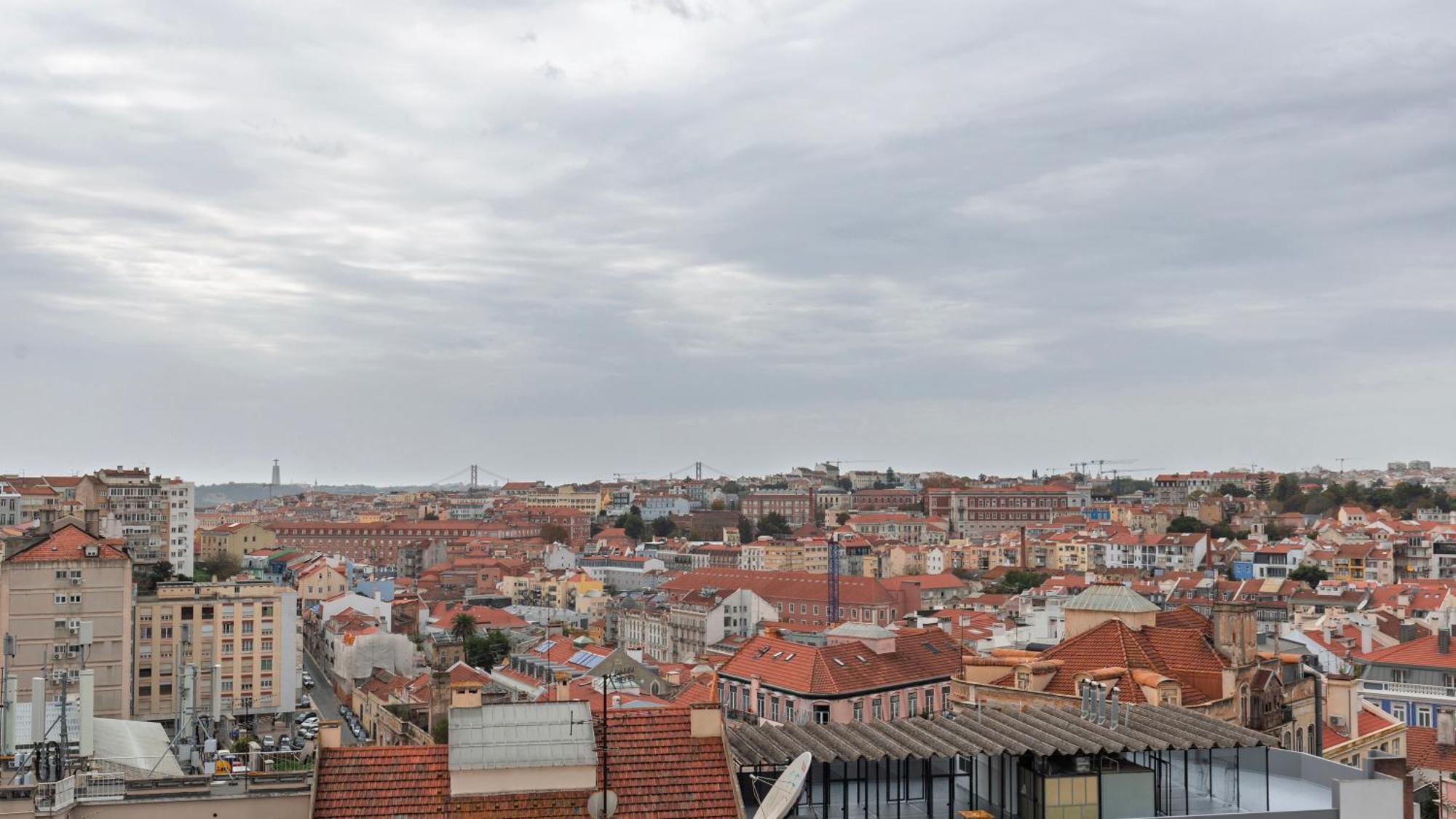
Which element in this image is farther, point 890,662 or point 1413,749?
point 890,662

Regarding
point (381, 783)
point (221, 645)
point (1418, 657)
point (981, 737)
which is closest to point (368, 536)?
point (221, 645)

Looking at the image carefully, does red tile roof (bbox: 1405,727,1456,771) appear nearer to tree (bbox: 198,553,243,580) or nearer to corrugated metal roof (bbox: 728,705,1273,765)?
corrugated metal roof (bbox: 728,705,1273,765)

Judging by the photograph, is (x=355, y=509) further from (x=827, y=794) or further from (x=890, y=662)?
(x=827, y=794)

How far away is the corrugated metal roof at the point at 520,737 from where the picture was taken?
32.3 feet

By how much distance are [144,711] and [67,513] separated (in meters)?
13.8

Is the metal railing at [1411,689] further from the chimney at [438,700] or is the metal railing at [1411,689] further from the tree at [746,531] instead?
the tree at [746,531]

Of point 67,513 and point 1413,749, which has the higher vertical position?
point 67,513

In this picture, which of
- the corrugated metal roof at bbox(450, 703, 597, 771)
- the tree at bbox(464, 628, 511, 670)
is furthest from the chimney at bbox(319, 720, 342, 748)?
the tree at bbox(464, 628, 511, 670)

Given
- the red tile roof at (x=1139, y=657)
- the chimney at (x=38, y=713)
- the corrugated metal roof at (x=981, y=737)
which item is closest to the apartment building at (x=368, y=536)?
the red tile roof at (x=1139, y=657)

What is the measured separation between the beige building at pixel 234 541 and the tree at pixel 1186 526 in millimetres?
71828

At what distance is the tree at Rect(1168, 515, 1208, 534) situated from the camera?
344ft

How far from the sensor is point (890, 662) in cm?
3125

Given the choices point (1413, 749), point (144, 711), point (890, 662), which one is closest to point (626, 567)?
point (144, 711)

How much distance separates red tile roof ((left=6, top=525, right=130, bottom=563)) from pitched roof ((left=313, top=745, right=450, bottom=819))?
114 feet
